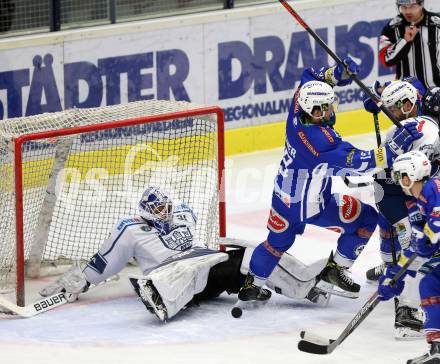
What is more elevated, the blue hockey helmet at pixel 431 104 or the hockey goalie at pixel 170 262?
the blue hockey helmet at pixel 431 104

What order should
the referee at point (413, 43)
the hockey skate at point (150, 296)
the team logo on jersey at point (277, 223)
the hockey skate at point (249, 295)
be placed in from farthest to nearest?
1. the referee at point (413, 43)
2. the hockey skate at point (249, 295)
3. the team logo on jersey at point (277, 223)
4. the hockey skate at point (150, 296)

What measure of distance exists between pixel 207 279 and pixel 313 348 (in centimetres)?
100

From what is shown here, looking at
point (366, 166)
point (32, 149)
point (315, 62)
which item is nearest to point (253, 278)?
point (366, 166)

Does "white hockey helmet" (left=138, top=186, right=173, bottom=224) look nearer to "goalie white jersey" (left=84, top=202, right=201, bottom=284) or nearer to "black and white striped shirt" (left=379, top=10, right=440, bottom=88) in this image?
"goalie white jersey" (left=84, top=202, right=201, bottom=284)

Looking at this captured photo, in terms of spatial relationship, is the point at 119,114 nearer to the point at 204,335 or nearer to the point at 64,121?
the point at 64,121

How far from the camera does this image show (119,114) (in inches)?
329

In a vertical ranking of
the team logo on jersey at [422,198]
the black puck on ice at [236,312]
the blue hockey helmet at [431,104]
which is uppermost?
the blue hockey helmet at [431,104]

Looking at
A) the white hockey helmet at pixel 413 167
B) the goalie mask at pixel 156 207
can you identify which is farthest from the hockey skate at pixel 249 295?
the white hockey helmet at pixel 413 167

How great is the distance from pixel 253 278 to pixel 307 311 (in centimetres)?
34

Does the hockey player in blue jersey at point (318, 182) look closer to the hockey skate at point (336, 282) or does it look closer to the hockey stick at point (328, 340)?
the hockey skate at point (336, 282)

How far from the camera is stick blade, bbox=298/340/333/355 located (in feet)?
22.5

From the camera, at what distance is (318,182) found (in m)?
7.50

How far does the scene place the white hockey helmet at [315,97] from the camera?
7.31 m

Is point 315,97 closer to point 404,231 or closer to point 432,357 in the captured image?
point 404,231
